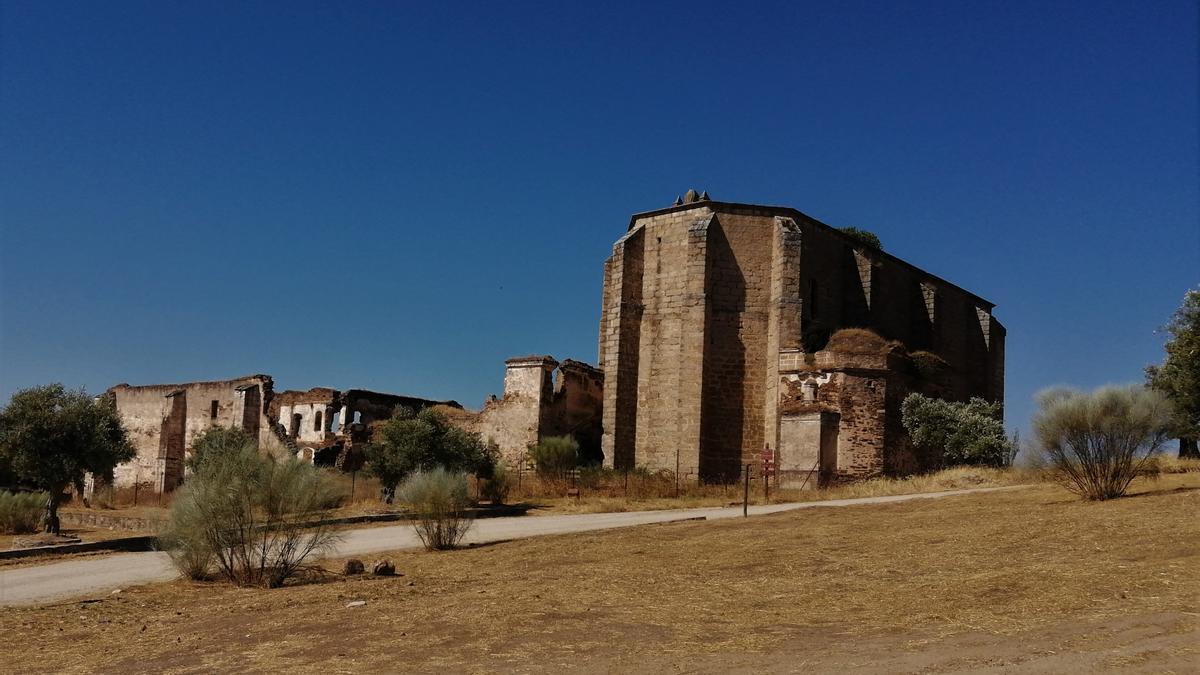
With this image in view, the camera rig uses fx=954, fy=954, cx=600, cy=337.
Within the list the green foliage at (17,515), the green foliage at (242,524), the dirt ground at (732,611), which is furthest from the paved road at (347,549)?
the green foliage at (17,515)

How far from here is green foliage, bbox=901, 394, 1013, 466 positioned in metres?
27.6

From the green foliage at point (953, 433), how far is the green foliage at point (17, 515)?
23088mm

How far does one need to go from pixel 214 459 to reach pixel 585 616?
298 inches

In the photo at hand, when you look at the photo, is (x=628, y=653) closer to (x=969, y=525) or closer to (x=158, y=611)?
(x=158, y=611)

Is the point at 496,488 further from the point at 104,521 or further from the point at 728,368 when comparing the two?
the point at 104,521

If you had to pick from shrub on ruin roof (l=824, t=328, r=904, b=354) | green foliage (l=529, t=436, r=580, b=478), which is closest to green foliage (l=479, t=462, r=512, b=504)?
green foliage (l=529, t=436, r=580, b=478)

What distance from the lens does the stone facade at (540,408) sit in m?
32.2

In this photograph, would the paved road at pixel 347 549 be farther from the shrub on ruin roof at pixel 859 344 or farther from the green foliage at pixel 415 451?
the shrub on ruin roof at pixel 859 344

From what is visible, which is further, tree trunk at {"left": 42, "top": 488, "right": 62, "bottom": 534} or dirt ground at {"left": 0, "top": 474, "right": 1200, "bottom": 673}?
tree trunk at {"left": 42, "top": 488, "right": 62, "bottom": 534}

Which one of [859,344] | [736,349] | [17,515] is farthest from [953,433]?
[17,515]

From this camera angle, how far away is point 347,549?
53.4 feet

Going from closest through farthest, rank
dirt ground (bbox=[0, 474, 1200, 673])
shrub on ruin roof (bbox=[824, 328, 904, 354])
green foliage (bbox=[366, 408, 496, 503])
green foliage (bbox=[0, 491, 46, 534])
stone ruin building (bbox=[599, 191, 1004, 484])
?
dirt ground (bbox=[0, 474, 1200, 673]) → green foliage (bbox=[0, 491, 46, 534]) → green foliage (bbox=[366, 408, 496, 503]) → stone ruin building (bbox=[599, 191, 1004, 484]) → shrub on ruin roof (bbox=[824, 328, 904, 354])

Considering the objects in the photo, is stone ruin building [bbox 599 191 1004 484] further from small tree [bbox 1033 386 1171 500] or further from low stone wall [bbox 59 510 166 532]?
low stone wall [bbox 59 510 166 532]

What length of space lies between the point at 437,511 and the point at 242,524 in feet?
12.8
